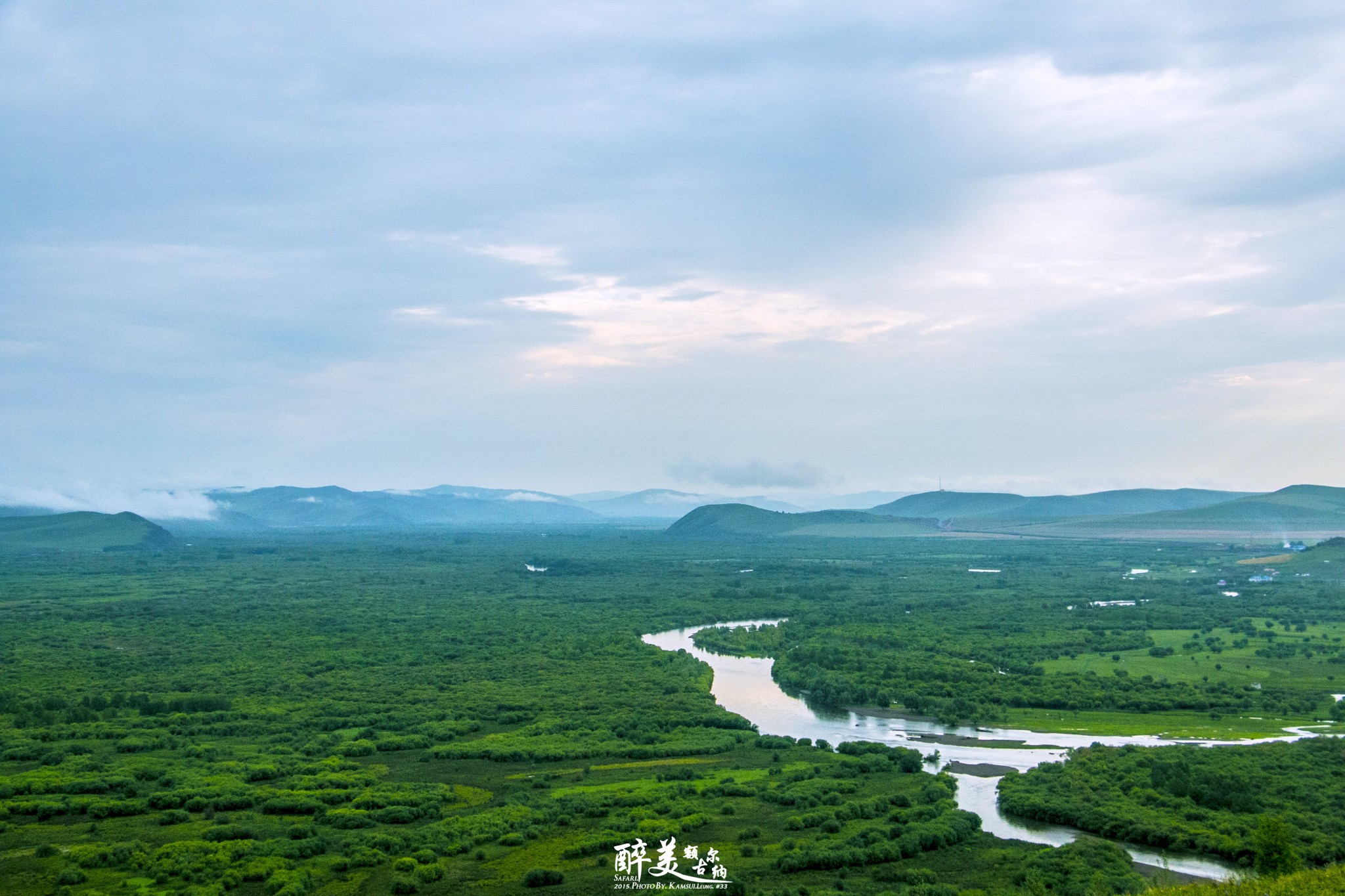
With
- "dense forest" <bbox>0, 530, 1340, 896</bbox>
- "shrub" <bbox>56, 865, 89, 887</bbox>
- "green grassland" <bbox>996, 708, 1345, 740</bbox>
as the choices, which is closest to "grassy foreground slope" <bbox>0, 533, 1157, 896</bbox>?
"shrub" <bbox>56, 865, 89, 887</bbox>

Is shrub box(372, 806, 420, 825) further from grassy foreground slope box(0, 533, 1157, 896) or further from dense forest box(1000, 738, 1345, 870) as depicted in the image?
dense forest box(1000, 738, 1345, 870)

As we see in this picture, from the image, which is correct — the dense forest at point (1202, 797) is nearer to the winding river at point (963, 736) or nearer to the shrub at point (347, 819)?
the winding river at point (963, 736)

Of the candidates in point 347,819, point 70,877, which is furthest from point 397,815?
point 70,877

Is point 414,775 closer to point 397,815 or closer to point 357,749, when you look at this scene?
point 357,749

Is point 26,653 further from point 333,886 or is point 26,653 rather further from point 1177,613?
point 1177,613

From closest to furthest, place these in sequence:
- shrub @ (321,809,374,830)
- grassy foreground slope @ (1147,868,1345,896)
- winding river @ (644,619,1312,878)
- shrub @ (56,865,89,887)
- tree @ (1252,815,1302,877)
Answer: grassy foreground slope @ (1147,868,1345,896) < shrub @ (56,865,89,887) < tree @ (1252,815,1302,877) < winding river @ (644,619,1312,878) < shrub @ (321,809,374,830)

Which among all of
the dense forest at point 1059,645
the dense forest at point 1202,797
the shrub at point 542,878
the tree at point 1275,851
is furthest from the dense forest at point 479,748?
the tree at point 1275,851
